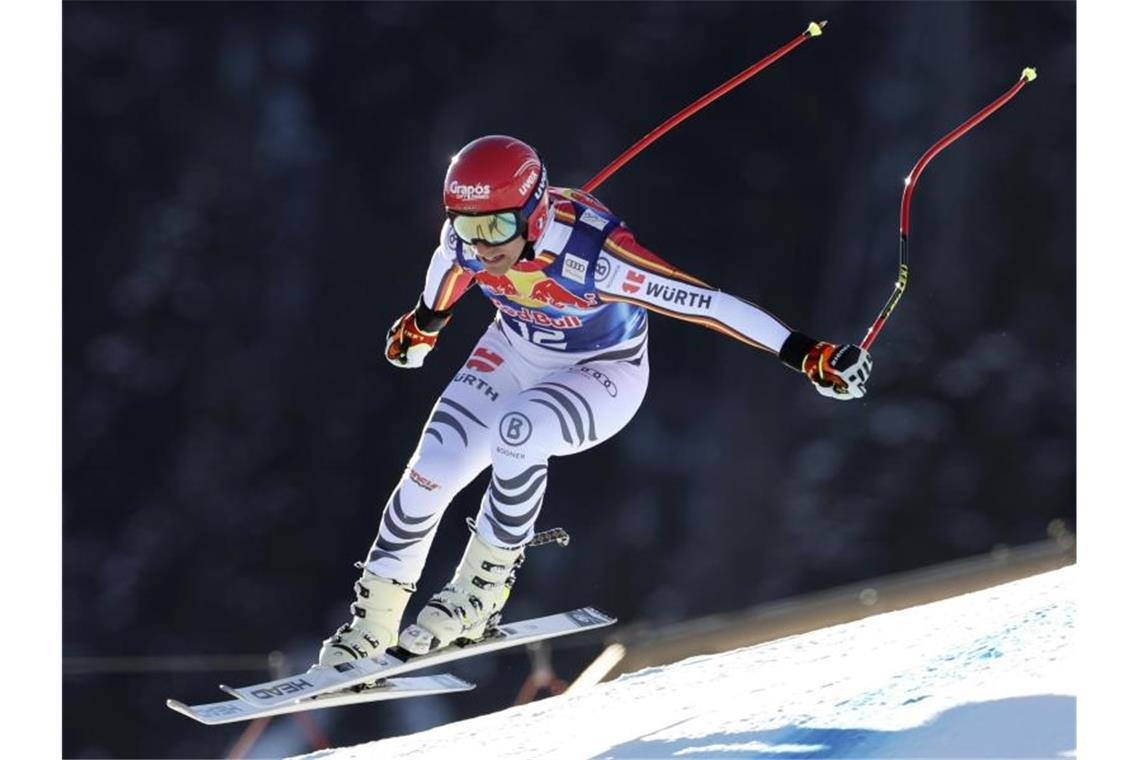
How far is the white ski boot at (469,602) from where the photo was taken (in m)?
5.03

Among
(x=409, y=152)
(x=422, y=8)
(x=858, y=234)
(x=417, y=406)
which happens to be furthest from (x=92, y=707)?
(x=858, y=234)

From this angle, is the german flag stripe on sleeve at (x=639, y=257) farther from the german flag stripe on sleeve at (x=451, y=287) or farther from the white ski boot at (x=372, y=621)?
the white ski boot at (x=372, y=621)

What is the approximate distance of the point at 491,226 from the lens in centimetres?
481

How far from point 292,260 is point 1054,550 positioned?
3.60 m

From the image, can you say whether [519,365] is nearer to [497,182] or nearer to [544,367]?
[544,367]

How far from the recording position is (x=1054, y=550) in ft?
26.7

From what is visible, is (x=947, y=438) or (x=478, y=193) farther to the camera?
(x=947, y=438)

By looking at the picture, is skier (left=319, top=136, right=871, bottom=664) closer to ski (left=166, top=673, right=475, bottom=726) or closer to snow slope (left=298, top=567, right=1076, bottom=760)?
ski (left=166, top=673, right=475, bottom=726)

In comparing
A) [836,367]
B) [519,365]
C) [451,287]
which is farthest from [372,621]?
[836,367]

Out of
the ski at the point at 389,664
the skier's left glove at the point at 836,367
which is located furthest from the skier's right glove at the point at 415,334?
the skier's left glove at the point at 836,367

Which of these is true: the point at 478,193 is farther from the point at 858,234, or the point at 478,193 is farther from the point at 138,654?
the point at 138,654

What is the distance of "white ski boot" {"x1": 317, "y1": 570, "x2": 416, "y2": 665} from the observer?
16.6ft

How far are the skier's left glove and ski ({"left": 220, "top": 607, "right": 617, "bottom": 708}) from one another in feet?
Result: 3.25

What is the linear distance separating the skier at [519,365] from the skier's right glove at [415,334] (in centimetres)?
15
